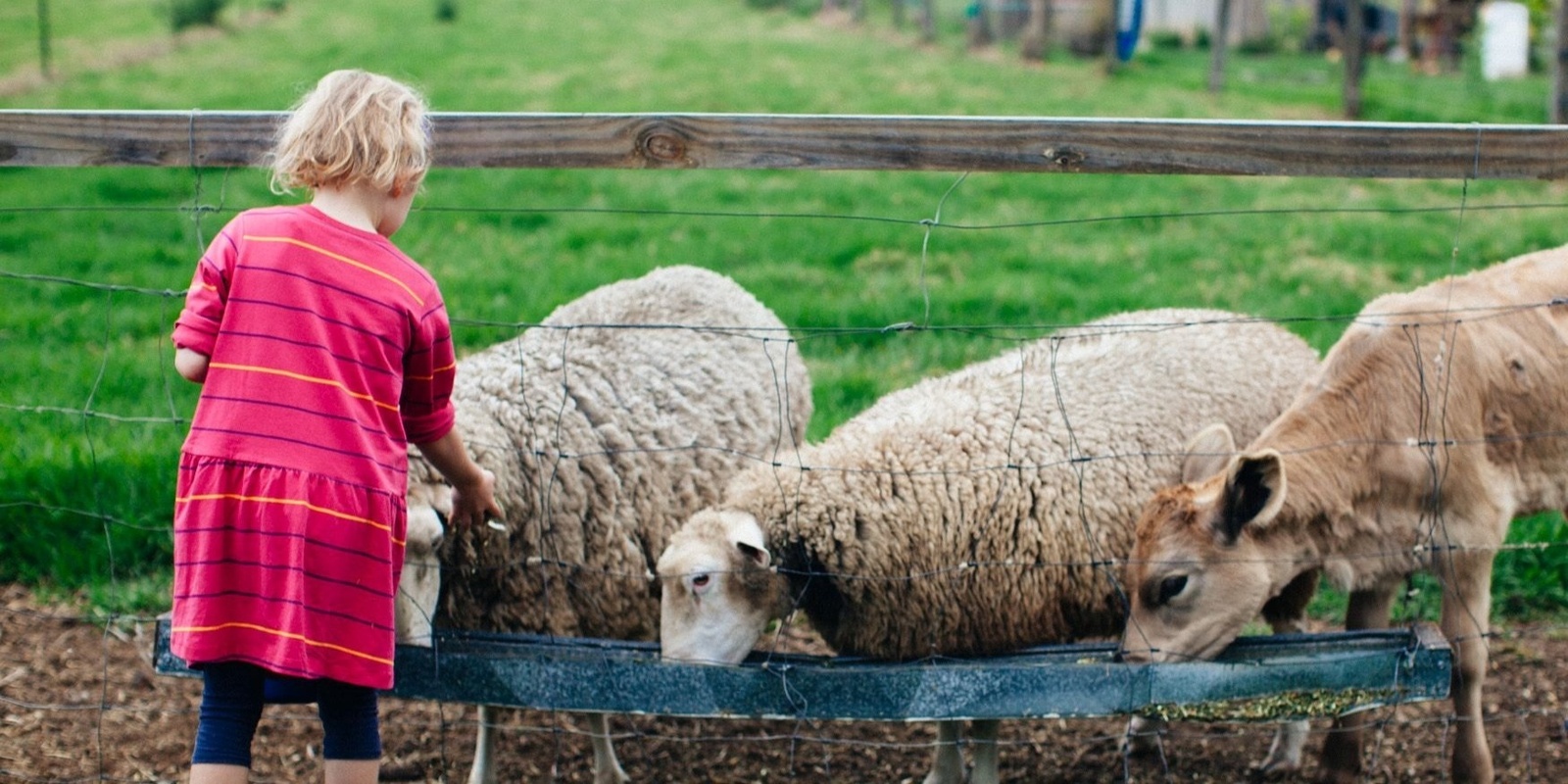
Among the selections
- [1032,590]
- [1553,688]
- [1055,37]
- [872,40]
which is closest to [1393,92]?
[1055,37]

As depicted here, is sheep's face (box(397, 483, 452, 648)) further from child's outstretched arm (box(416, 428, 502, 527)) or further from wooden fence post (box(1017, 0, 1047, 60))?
wooden fence post (box(1017, 0, 1047, 60))

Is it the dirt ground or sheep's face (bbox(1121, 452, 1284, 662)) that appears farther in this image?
the dirt ground

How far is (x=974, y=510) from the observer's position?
13.3 feet

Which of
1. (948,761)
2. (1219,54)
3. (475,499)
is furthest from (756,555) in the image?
(1219,54)

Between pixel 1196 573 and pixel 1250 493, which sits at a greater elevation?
pixel 1250 493

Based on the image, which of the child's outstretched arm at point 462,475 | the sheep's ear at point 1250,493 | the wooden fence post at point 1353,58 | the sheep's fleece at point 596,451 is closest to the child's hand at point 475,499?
the child's outstretched arm at point 462,475

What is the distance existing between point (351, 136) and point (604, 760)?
87.4 inches

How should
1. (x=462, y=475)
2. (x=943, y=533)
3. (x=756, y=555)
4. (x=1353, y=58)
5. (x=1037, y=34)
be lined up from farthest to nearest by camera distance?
1. (x=1037, y=34)
2. (x=1353, y=58)
3. (x=943, y=533)
4. (x=756, y=555)
5. (x=462, y=475)

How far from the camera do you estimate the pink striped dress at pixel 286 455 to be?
2805mm

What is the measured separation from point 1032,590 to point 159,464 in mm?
3693

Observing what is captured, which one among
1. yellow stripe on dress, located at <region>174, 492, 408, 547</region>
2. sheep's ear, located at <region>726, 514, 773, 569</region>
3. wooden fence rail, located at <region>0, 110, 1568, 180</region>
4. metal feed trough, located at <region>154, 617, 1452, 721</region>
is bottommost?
metal feed trough, located at <region>154, 617, 1452, 721</region>

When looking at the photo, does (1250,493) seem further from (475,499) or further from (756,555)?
(475,499)

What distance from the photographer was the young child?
2809 mm

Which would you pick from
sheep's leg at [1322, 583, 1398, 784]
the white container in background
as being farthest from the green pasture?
the white container in background
